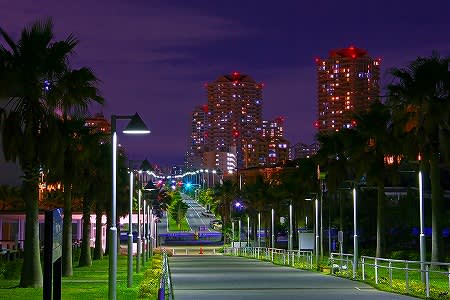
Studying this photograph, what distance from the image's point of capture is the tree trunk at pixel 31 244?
30000 mm

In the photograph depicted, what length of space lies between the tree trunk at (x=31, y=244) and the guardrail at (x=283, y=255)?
21463mm

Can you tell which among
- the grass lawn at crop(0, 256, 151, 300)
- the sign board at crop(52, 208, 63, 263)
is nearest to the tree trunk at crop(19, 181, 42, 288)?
the grass lawn at crop(0, 256, 151, 300)

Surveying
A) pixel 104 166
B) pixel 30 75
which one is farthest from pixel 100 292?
pixel 104 166

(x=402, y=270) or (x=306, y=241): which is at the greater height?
(x=306, y=241)

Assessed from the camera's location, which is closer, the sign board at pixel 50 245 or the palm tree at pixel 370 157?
the sign board at pixel 50 245

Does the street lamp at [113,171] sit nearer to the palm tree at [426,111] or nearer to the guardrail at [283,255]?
the palm tree at [426,111]

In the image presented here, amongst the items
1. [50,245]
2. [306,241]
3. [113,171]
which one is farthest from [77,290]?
[306,241]

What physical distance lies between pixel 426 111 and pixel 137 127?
24.1 m

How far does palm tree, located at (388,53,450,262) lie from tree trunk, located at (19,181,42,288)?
1932 cm

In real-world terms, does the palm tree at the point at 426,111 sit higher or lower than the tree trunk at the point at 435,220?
higher

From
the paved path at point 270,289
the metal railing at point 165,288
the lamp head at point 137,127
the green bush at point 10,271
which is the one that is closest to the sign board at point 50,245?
the metal railing at point 165,288

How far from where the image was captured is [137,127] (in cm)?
2072

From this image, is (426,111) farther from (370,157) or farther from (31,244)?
(31,244)

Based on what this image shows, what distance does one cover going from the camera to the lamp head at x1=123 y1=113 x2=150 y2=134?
20.7 metres
